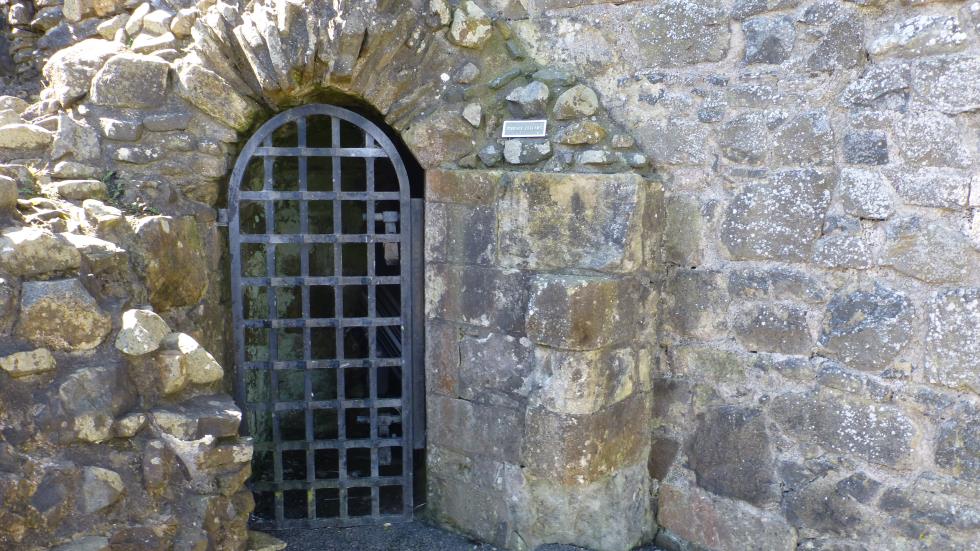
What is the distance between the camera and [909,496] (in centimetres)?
280

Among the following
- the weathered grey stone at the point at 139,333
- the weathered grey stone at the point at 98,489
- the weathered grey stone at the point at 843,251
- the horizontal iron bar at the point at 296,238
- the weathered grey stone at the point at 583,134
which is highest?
the weathered grey stone at the point at 583,134

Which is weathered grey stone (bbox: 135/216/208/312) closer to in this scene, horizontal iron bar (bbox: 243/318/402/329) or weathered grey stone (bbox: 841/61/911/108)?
horizontal iron bar (bbox: 243/318/402/329)

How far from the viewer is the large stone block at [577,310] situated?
122 inches

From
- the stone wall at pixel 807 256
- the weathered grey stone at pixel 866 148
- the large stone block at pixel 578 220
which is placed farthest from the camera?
the large stone block at pixel 578 220

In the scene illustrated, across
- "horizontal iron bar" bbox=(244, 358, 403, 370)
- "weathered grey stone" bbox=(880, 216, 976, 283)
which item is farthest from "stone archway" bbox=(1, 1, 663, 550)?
"weathered grey stone" bbox=(880, 216, 976, 283)

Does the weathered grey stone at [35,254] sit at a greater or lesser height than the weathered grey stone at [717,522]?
greater

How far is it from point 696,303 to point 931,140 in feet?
3.40

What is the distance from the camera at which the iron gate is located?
3.62 meters

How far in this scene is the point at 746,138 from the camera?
3088mm

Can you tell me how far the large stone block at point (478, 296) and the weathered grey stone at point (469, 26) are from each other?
37.8 inches

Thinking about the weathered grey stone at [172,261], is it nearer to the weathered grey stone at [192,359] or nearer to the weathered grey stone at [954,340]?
the weathered grey stone at [192,359]

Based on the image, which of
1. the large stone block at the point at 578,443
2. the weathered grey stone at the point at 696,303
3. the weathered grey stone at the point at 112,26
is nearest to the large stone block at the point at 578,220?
the weathered grey stone at the point at 696,303

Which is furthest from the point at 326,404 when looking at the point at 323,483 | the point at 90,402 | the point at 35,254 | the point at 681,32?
the point at 681,32

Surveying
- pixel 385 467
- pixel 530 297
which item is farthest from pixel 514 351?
pixel 385 467
